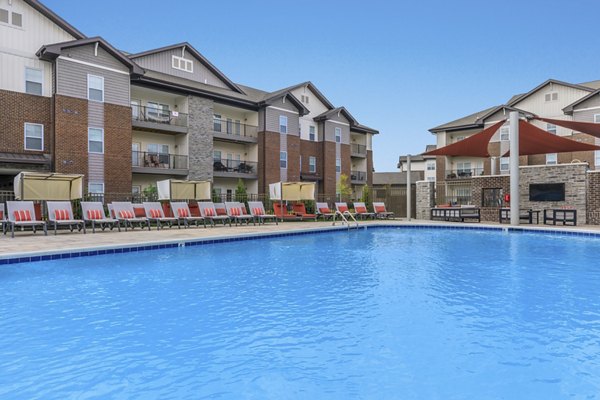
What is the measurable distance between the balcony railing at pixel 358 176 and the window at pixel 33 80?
2358 centimetres

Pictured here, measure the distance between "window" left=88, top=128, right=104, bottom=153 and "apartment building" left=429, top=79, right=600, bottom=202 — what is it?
738 inches

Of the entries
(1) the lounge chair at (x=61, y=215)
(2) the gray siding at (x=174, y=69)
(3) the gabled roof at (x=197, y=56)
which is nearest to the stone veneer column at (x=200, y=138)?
(2) the gray siding at (x=174, y=69)

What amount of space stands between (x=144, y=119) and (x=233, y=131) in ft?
20.7

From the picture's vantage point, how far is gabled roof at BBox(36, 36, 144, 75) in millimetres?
16703

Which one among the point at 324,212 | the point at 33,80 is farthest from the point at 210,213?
the point at 33,80

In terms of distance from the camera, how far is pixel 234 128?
2633 cm

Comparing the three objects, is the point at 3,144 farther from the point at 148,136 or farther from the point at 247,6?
the point at 247,6

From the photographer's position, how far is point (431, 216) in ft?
74.9

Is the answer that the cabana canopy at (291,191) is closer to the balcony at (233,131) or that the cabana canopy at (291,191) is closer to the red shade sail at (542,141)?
the balcony at (233,131)

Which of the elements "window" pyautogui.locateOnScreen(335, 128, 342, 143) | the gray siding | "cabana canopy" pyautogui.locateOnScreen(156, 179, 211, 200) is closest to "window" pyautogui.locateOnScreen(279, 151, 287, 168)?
the gray siding

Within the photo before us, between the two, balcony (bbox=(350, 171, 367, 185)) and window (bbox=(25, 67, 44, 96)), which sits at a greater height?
window (bbox=(25, 67, 44, 96))

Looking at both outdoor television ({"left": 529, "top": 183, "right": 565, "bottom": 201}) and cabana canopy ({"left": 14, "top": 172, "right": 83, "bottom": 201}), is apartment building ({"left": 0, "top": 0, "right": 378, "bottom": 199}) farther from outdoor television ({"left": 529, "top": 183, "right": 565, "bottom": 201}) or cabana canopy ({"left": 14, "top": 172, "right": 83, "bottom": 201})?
outdoor television ({"left": 529, "top": 183, "right": 565, "bottom": 201})

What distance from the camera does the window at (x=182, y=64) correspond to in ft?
78.7

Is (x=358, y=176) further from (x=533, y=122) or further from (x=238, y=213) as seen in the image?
(x=238, y=213)
